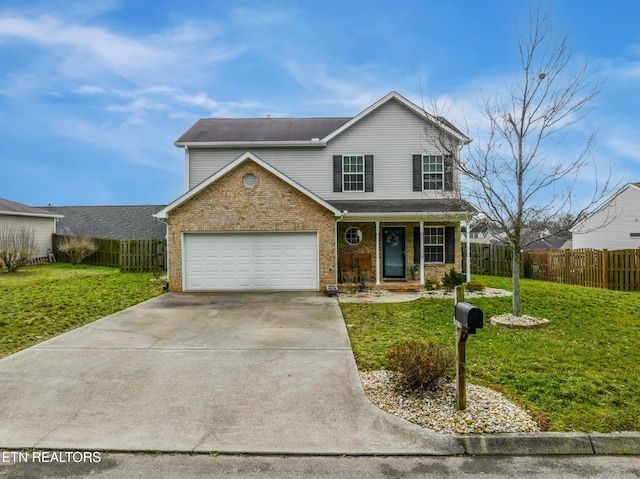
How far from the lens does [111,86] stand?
2059 centimetres

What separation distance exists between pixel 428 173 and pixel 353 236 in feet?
13.7

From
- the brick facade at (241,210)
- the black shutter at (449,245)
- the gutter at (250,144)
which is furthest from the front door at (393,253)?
the gutter at (250,144)

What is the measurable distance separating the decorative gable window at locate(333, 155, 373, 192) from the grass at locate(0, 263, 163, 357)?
8.29 m

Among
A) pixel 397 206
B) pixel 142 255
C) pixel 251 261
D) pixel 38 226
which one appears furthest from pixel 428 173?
pixel 38 226

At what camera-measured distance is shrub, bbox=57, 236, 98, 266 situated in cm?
2347

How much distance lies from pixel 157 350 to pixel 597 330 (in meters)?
8.89

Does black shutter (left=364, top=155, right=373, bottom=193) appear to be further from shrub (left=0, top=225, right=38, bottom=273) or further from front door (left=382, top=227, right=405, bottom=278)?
shrub (left=0, top=225, right=38, bottom=273)

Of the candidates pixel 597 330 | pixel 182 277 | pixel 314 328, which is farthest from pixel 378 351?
pixel 182 277

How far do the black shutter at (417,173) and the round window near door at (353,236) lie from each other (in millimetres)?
3069

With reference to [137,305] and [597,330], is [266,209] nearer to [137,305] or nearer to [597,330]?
[137,305]

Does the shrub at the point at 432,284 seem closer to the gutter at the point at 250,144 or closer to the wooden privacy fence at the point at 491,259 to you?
the gutter at the point at 250,144

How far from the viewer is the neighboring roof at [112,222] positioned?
3078cm

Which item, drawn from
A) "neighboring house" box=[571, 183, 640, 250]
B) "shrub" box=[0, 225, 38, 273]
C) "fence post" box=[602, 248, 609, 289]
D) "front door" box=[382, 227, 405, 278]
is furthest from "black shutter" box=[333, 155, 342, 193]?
"neighboring house" box=[571, 183, 640, 250]

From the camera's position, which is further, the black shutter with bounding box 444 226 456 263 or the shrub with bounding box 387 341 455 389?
the black shutter with bounding box 444 226 456 263
